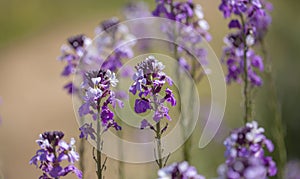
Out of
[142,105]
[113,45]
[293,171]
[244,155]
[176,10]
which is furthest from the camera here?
[293,171]

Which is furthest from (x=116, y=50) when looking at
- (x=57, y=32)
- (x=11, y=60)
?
(x=57, y=32)

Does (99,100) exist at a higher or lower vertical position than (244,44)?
lower

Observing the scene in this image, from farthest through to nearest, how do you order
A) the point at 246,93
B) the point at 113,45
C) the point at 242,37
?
1. the point at 113,45
2. the point at 242,37
3. the point at 246,93

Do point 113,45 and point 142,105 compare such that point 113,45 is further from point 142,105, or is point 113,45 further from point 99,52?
point 142,105

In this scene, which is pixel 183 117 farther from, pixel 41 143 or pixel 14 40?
pixel 14 40

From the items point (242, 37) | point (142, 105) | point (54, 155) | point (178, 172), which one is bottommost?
point (178, 172)

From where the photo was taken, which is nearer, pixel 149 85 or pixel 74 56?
pixel 149 85

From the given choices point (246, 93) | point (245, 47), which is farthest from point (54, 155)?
point (245, 47)

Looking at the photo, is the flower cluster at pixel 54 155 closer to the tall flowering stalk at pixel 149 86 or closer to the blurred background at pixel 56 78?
the tall flowering stalk at pixel 149 86
